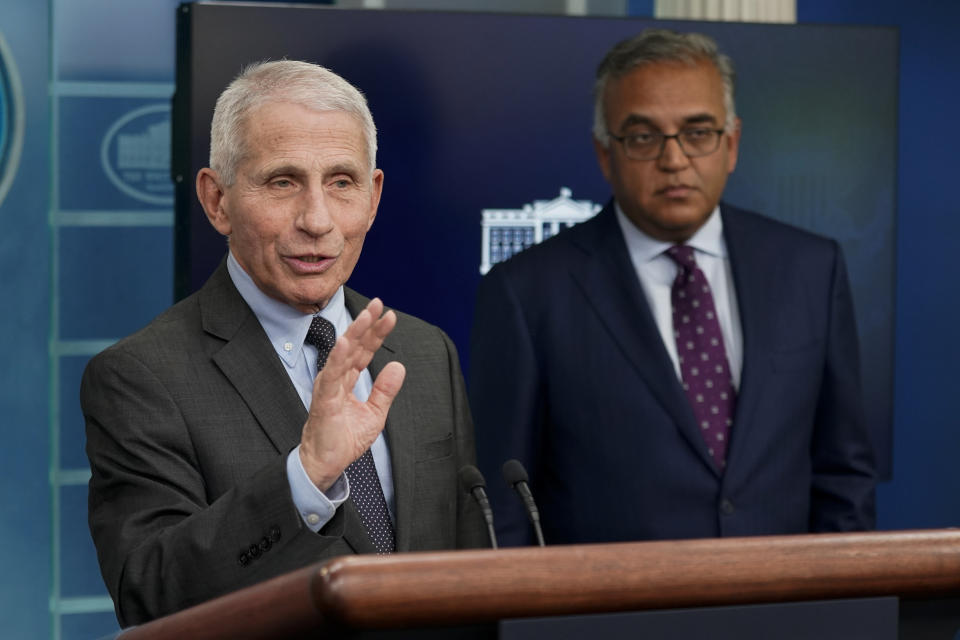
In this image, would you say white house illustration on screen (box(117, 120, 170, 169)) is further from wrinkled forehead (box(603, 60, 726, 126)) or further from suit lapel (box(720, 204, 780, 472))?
suit lapel (box(720, 204, 780, 472))

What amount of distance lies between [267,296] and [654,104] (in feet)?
4.09

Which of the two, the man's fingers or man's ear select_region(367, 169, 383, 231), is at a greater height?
man's ear select_region(367, 169, 383, 231)

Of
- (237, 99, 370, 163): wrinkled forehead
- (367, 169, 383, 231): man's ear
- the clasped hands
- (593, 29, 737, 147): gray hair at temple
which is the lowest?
the clasped hands

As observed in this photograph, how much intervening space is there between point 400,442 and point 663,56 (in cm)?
131

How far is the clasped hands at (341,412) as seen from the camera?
4.58 ft

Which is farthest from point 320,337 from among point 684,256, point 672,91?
point 672,91

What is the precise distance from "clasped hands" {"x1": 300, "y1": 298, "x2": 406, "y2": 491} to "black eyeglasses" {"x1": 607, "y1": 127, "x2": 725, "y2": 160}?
142 centimetres

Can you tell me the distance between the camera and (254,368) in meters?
1.73

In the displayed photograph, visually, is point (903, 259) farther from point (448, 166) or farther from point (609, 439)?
point (609, 439)

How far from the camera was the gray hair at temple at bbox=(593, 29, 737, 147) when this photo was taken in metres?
2.77

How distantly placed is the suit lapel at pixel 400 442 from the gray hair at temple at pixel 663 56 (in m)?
1.09

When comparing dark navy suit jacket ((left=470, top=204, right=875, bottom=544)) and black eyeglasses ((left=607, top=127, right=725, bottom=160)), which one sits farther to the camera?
black eyeglasses ((left=607, top=127, right=725, bottom=160))

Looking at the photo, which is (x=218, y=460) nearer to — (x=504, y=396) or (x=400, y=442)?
(x=400, y=442)

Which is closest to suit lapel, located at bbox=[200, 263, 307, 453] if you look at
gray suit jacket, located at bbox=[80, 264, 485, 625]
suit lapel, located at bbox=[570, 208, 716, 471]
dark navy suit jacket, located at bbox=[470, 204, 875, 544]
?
gray suit jacket, located at bbox=[80, 264, 485, 625]
